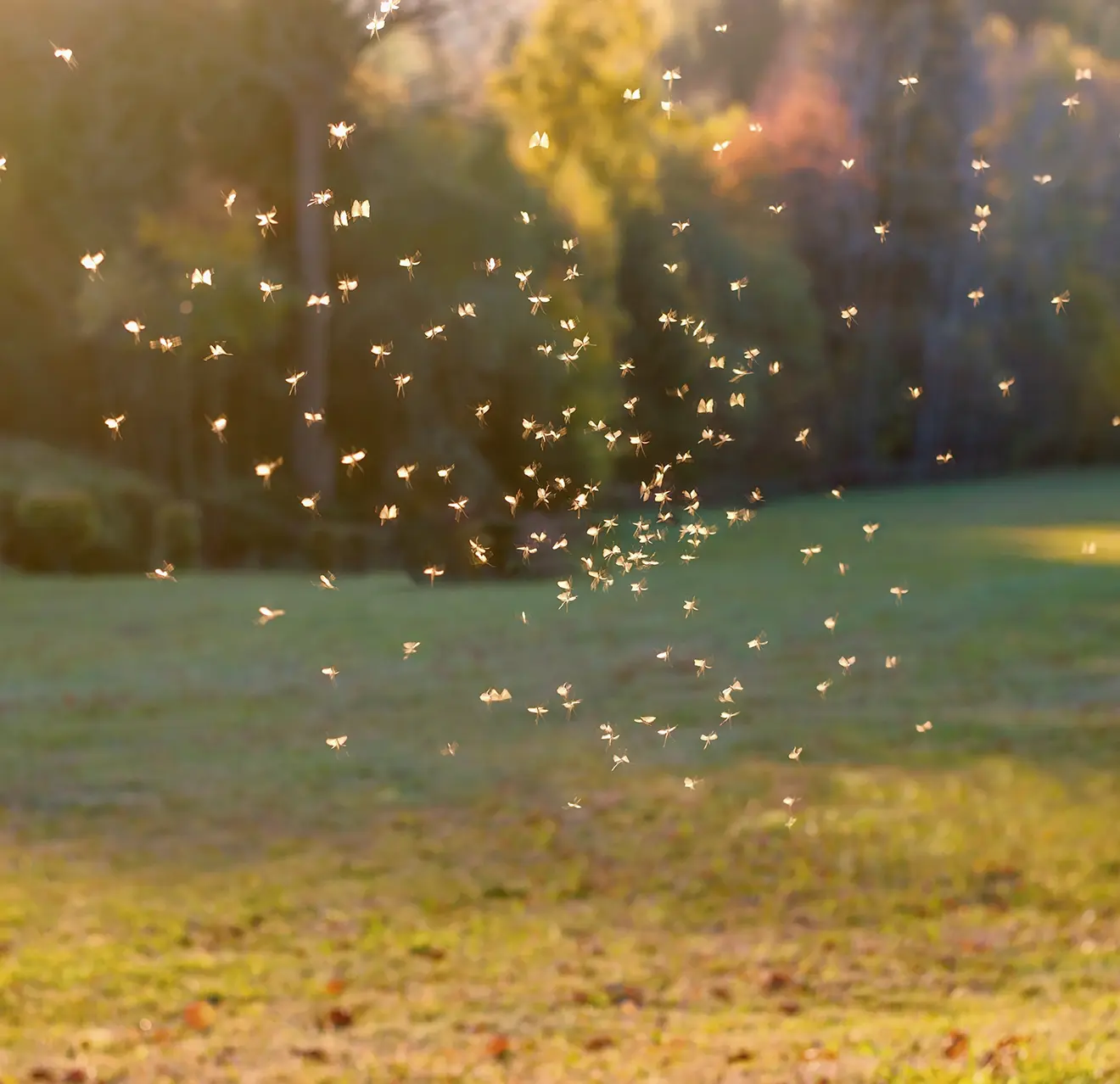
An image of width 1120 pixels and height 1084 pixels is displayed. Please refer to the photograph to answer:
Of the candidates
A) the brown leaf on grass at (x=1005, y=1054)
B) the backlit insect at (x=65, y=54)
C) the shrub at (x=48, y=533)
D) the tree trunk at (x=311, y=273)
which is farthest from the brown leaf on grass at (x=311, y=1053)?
the tree trunk at (x=311, y=273)

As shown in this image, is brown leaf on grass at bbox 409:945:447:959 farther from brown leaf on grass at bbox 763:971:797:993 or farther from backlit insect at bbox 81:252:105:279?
backlit insect at bbox 81:252:105:279

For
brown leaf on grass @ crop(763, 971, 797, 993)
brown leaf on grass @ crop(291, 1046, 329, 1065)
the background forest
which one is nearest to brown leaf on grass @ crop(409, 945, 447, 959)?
brown leaf on grass @ crop(291, 1046, 329, 1065)

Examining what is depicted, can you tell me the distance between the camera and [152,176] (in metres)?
21.4

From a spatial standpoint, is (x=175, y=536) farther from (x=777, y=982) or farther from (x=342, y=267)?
(x=777, y=982)

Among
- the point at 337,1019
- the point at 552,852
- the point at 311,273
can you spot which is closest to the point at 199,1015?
the point at 337,1019

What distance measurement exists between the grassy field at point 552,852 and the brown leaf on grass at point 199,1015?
0.02 meters

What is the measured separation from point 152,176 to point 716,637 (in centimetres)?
1084

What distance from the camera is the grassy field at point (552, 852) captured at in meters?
5.91

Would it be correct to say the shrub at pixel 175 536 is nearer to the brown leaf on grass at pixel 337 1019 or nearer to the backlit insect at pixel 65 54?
the backlit insect at pixel 65 54

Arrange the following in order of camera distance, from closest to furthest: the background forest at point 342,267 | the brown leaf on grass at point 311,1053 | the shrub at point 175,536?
the brown leaf on grass at point 311,1053 → the shrub at point 175,536 → the background forest at point 342,267

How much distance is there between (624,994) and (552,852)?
185 centimetres

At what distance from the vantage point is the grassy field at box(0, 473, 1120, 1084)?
5.91 metres

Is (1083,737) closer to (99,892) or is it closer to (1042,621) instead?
(1042,621)

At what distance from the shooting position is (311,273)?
68.7ft
